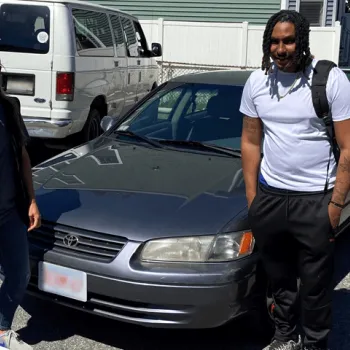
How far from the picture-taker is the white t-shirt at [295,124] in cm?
273

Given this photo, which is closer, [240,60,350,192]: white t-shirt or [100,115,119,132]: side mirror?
[240,60,350,192]: white t-shirt

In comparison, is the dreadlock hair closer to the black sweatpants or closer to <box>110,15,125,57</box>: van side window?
the black sweatpants

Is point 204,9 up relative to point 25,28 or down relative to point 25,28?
up

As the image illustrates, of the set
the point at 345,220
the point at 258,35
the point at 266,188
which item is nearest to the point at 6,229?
the point at 266,188

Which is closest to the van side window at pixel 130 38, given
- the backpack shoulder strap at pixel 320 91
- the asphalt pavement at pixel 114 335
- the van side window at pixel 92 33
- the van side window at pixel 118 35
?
the van side window at pixel 118 35


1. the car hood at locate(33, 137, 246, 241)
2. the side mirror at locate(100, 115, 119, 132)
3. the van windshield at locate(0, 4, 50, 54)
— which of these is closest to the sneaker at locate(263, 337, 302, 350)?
the car hood at locate(33, 137, 246, 241)

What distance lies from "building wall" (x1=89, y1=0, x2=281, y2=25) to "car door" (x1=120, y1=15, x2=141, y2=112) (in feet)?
20.0

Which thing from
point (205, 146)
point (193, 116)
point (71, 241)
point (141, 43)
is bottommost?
point (71, 241)

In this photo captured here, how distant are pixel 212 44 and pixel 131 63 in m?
5.83

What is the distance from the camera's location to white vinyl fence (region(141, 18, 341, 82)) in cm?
1413

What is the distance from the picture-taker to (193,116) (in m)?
4.68

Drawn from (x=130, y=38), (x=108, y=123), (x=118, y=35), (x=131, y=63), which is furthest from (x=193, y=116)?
(x=130, y=38)

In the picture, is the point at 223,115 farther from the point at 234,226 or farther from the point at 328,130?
the point at 328,130

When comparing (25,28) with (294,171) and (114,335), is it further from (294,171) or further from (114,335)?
(294,171)
